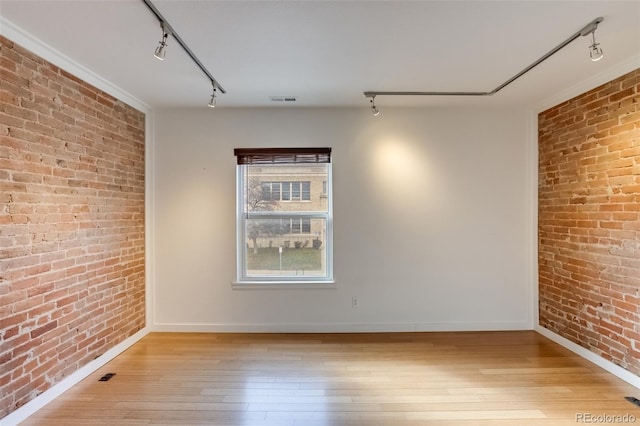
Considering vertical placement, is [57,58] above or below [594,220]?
above

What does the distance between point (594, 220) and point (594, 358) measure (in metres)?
1.25

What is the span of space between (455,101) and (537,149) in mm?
1151

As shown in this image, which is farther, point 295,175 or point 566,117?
point 295,175

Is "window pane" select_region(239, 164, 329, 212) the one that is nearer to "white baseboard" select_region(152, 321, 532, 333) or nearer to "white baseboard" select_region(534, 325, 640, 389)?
"white baseboard" select_region(152, 321, 532, 333)

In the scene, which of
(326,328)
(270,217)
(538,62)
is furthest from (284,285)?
(538,62)

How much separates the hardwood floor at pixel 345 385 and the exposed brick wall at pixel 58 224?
1.13ft

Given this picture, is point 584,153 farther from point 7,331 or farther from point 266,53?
point 7,331

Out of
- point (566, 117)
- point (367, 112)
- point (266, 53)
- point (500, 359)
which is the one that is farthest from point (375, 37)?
point (500, 359)

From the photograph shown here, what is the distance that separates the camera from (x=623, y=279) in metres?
2.43

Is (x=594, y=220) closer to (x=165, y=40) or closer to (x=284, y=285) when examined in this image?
Result: (x=284, y=285)

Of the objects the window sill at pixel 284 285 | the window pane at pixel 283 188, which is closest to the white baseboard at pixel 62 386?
the window sill at pixel 284 285

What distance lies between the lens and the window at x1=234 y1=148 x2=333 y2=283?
11.4 feet

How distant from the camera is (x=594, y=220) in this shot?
8.79ft

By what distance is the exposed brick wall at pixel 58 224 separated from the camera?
75.1 inches
